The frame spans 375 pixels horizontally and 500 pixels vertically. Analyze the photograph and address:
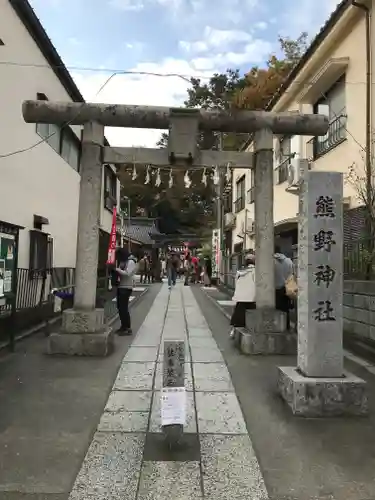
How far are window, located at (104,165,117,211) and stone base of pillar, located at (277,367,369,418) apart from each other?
17.1 meters

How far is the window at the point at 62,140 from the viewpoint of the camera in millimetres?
12117

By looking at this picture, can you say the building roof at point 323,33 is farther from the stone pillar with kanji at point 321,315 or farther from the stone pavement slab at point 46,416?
the stone pavement slab at point 46,416

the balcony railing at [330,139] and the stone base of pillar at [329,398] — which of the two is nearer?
the stone base of pillar at [329,398]

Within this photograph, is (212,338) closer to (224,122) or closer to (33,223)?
(224,122)

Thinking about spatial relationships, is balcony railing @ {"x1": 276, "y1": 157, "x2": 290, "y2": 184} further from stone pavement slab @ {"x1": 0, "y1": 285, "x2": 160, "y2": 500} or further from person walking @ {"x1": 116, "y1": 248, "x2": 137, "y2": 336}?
stone pavement slab @ {"x1": 0, "y1": 285, "x2": 160, "y2": 500}

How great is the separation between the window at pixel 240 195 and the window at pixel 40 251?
12.9m

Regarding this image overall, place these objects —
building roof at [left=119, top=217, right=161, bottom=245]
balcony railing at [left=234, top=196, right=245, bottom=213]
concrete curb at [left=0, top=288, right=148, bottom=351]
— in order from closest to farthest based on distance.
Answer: concrete curb at [left=0, top=288, right=148, bottom=351] < balcony railing at [left=234, top=196, right=245, bottom=213] < building roof at [left=119, top=217, right=161, bottom=245]

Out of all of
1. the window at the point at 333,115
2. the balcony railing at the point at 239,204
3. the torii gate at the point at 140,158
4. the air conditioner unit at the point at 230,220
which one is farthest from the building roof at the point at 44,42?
the air conditioner unit at the point at 230,220

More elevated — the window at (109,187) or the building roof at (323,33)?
the building roof at (323,33)

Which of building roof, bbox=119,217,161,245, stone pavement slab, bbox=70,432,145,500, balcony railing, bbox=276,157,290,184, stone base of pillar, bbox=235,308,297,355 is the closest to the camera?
stone pavement slab, bbox=70,432,145,500

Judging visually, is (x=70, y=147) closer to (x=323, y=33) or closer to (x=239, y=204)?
(x=323, y=33)

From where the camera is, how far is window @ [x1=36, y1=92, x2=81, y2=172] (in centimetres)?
1212

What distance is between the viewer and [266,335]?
8.02 meters

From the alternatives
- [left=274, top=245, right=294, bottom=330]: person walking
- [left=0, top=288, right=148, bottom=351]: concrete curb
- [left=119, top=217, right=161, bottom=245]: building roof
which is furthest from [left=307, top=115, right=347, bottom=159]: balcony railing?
[left=119, top=217, right=161, bottom=245]: building roof
